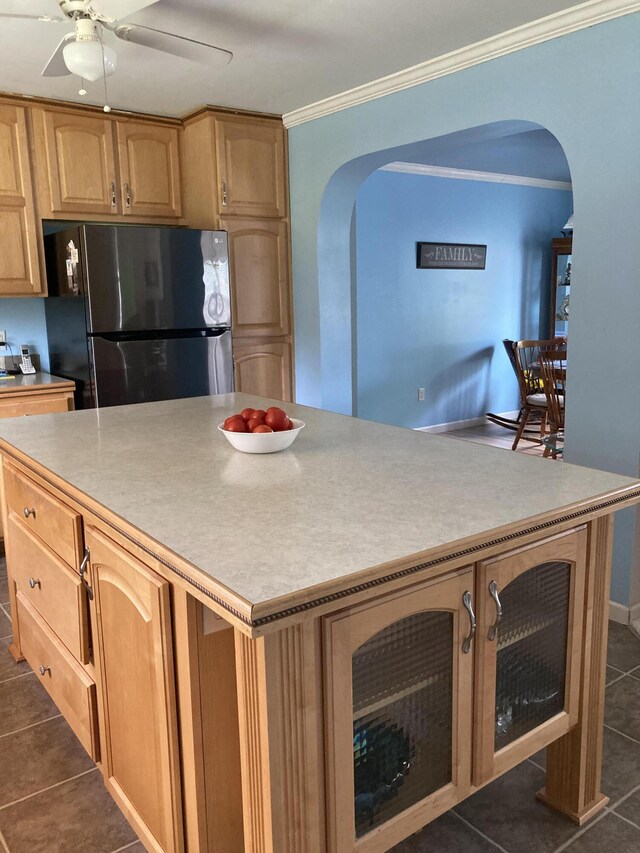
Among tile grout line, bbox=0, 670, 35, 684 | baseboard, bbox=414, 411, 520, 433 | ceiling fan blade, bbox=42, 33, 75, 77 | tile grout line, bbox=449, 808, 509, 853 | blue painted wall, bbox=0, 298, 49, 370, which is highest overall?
ceiling fan blade, bbox=42, 33, 75, 77

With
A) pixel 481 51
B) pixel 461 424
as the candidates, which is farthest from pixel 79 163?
pixel 461 424

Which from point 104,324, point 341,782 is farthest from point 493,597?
point 104,324

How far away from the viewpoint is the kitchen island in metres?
1.10

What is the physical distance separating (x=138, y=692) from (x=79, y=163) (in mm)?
3154

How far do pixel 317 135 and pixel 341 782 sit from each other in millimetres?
3527

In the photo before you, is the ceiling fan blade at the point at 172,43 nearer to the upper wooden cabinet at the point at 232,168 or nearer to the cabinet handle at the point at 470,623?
the upper wooden cabinet at the point at 232,168

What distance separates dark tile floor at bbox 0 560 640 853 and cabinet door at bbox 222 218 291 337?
8.28 ft

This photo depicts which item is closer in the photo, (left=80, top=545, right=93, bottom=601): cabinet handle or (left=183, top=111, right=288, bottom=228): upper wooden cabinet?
(left=80, top=545, right=93, bottom=601): cabinet handle

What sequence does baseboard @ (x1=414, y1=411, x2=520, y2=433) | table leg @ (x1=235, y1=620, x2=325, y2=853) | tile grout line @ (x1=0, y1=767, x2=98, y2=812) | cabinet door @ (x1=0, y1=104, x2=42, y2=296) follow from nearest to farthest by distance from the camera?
table leg @ (x1=235, y1=620, x2=325, y2=853), tile grout line @ (x1=0, y1=767, x2=98, y2=812), cabinet door @ (x1=0, y1=104, x2=42, y2=296), baseboard @ (x1=414, y1=411, x2=520, y2=433)

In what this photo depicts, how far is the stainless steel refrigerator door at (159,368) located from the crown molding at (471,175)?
2.48m

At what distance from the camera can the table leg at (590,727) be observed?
1.56 meters

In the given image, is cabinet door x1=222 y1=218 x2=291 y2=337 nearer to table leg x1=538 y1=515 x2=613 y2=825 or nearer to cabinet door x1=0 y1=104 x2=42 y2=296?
cabinet door x1=0 y1=104 x2=42 y2=296

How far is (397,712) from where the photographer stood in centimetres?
128

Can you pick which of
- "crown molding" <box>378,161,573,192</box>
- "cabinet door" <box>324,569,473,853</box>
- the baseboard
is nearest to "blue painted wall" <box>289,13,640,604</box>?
"cabinet door" <box>324,569,473,853</box>
